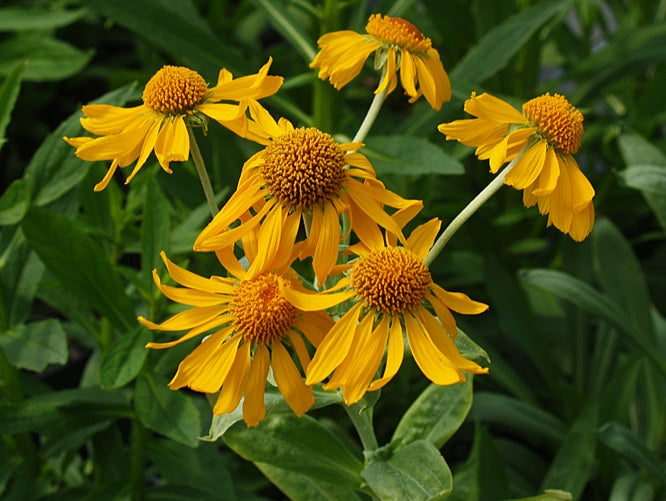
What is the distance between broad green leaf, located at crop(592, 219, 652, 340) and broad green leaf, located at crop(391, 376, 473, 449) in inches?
20.8

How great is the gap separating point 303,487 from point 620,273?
70 centimetres

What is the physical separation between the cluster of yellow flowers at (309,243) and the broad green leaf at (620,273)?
0.70 m

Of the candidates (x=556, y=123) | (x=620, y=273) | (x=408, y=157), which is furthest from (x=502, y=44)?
(x=556, y=123)

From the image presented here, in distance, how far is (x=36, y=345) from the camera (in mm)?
1049

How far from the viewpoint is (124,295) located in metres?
1.06

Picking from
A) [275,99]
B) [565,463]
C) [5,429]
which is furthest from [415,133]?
[5,429]

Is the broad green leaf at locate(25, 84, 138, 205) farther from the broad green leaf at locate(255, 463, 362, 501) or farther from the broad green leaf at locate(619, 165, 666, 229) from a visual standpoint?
the broad green leaf at locate(619, 165, 666, 229)

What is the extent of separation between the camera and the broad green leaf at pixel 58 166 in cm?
113

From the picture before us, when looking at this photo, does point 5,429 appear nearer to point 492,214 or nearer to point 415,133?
point 415,133

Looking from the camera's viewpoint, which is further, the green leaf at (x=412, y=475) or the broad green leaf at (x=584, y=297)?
the broad green leaf at (x=584, y=297)

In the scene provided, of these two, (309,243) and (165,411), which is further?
(165,411)

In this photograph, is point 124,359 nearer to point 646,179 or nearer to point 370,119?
point 370,119

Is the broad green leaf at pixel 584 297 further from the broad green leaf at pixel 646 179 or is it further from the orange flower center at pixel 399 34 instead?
the orange flower center at pixel 399 34

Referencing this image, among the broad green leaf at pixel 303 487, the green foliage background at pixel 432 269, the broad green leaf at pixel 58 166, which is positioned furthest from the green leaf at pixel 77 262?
the broad green leaf at pixel 303 487
